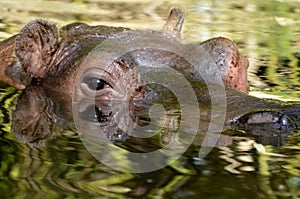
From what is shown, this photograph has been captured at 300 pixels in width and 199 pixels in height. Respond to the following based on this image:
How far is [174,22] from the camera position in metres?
5.88

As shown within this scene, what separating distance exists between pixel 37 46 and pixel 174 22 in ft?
4.14

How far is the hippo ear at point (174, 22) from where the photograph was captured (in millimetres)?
5809

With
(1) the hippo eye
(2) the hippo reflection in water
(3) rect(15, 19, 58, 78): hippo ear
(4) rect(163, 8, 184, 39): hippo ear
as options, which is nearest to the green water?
(2) the hippo reflection in water

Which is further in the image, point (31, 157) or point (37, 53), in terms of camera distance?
point (37, 53)

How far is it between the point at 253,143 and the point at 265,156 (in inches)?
9.5

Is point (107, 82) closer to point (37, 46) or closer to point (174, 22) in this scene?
point (37, 46)

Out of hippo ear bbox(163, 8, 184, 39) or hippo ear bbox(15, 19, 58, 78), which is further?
hippo ear bbox(163, 8, 184, 39)

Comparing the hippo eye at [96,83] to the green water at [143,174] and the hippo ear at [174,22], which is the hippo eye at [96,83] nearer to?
the green water at [143,174]

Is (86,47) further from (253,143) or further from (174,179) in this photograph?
(174,179)

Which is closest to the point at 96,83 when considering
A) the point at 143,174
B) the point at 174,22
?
the point at 174,22

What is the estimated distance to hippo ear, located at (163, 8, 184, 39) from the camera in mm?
5809

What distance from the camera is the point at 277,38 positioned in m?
8.41

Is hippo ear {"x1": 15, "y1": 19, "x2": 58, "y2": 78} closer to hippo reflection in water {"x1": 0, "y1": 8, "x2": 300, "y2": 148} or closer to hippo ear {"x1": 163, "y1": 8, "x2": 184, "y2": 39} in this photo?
hippo reflection in water {"x1": 0, "y1": 8, "x2": 300, "y2": 148}

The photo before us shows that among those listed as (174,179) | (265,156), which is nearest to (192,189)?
(174,179)
